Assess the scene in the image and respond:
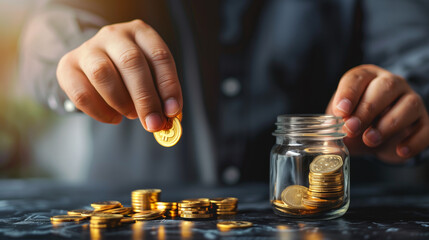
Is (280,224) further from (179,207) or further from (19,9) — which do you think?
(19,9)

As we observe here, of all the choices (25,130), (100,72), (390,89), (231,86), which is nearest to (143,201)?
(100,72)

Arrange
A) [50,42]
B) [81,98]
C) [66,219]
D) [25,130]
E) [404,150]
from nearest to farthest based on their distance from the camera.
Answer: [66,219], [81,98], [404,150], [50,42], [25,130]

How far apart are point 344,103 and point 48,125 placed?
4.27 m

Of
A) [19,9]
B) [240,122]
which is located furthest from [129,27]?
[19,9]

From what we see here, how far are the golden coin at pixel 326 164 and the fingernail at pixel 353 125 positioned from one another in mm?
153

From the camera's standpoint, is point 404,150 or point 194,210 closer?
point 194,210

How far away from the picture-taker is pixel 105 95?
1.28 meters

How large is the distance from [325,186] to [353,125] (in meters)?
0.28

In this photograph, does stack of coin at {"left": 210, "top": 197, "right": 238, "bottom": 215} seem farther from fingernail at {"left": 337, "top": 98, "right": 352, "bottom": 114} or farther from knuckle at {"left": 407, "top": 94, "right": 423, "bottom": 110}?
knuckle at {"left": 407, "top": 94, "right": 423, "bottom": 110}

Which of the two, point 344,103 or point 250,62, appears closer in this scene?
point 344,103

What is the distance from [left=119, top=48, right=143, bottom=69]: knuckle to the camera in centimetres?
124

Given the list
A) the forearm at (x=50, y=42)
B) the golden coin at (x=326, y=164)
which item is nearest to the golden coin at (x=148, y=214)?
the golden coin at (x=326, y=164)

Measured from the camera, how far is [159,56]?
1290 millimetres

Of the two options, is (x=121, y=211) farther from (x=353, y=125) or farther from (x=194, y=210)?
(x=353, y=125)
